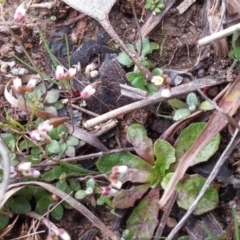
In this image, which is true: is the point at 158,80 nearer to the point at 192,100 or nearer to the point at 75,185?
the point at 192,100

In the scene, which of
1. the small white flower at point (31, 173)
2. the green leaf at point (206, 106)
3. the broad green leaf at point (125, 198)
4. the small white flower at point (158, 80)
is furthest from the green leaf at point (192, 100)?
the small white flower at point (31, 173)

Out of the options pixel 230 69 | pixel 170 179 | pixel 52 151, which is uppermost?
pixel 52 151

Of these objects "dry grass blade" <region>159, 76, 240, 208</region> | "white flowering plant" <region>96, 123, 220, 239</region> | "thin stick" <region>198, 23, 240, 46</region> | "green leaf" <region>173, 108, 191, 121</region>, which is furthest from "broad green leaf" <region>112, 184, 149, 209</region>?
"thin stick" <region>198, 23, 240, 46</region>

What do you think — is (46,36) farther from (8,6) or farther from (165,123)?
(165,123)

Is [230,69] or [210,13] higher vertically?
[210,13]

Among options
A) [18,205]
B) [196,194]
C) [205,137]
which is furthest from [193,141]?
[18,205]

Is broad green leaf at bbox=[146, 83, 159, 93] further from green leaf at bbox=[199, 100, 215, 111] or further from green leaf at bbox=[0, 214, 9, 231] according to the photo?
green leaf at bbox=[0, 214, 9, 231]

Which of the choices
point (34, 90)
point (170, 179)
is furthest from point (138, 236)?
point (34, 90)
